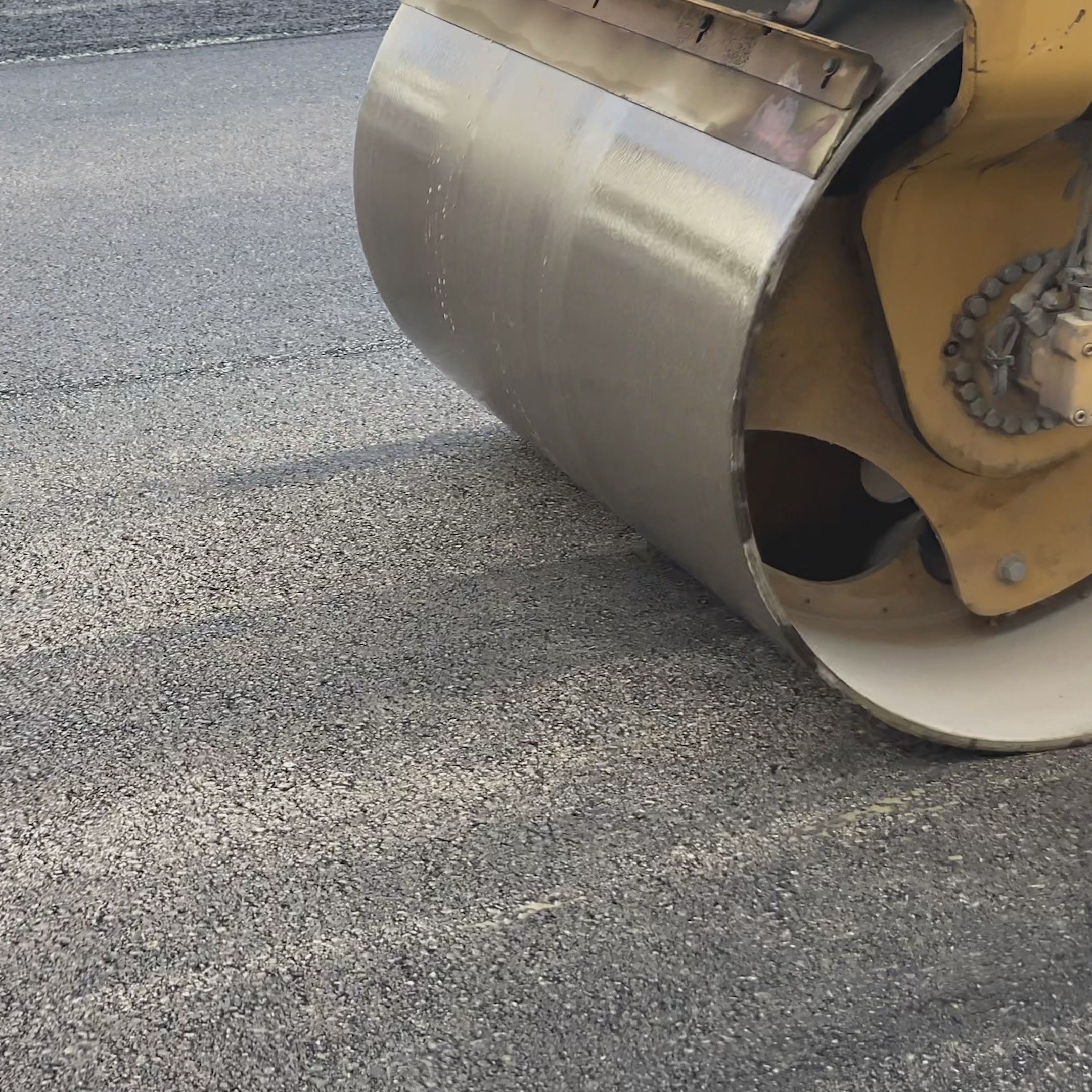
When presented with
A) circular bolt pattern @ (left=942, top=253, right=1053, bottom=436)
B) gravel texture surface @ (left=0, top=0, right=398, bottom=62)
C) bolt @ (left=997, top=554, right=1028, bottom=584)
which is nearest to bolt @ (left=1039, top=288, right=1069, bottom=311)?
circular bolt pattern @ (left=942, top=253, right=1053, bottom=436)

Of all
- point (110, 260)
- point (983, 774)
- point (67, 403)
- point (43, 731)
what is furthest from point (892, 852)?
point (110, 260)

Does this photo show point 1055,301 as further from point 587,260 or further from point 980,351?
point 587,260

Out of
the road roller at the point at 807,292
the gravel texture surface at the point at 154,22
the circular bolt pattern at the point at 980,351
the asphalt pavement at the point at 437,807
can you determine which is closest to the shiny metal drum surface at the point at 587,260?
the road roller at the point at 807,292

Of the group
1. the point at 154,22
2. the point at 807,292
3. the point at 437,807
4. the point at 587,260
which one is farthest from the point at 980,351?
the point at 154,22

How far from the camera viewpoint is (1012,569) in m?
2.21

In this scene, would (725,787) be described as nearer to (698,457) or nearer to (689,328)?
(698,457)

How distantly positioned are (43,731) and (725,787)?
99 cm

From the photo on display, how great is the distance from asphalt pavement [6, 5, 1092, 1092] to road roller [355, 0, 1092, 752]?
0.68 ft

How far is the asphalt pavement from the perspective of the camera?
1.63 meters

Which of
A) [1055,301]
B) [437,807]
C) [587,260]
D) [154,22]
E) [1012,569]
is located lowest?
[154,22]

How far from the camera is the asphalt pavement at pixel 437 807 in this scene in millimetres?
1633

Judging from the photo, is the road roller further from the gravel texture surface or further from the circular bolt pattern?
the gravel texture surface

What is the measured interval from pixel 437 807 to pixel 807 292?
2.89 ft

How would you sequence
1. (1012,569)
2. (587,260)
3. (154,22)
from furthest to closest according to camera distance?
(154,22)
(1012,569)
(587,260)
